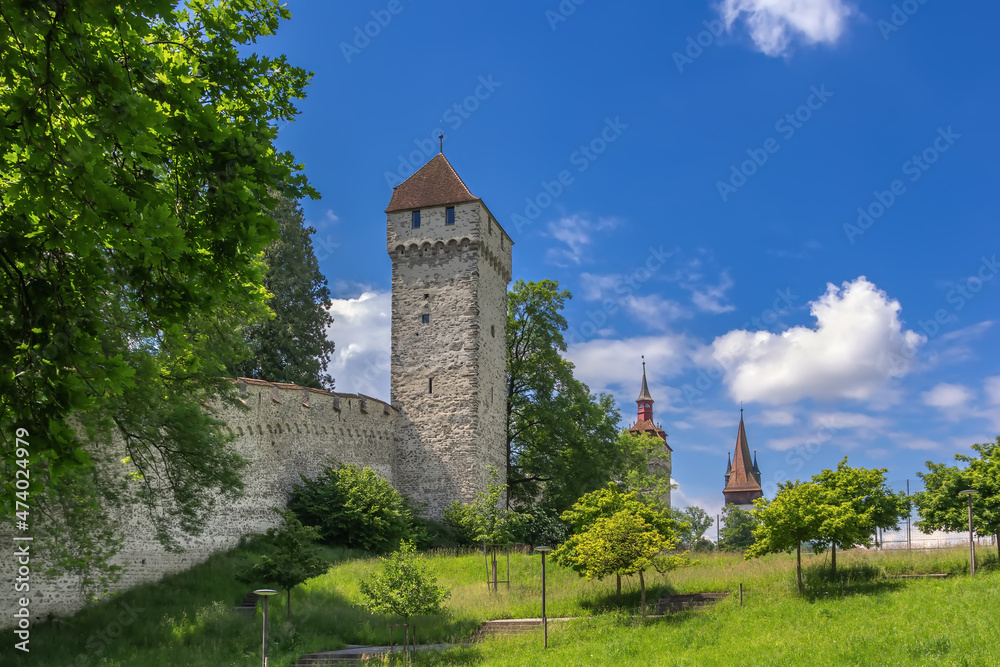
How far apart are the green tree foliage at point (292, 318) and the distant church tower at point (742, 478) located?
67.2m

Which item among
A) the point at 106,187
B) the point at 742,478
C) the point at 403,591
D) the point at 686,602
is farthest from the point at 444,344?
the point at 742,478

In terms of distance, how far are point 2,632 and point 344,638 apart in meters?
7.34

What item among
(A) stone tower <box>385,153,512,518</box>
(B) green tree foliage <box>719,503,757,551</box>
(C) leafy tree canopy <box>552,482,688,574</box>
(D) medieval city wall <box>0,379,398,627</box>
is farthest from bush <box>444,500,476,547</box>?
(B) green tree foliage <box>719,503,757,551</box>

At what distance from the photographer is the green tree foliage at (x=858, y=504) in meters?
20.8

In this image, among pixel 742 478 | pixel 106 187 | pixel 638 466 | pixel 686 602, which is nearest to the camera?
pixel 106 187

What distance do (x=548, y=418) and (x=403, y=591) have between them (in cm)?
1690

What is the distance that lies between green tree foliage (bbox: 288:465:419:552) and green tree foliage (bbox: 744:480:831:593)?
11.9 meters

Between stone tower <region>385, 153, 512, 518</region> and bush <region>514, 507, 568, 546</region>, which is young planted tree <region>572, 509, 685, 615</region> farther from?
stone tower <region>385, 153, 512, 518</region>

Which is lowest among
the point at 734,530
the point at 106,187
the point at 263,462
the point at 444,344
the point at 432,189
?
the point at 734,530

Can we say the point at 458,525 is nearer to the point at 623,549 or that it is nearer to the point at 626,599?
the point at 626,599

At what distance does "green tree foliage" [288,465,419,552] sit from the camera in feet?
88.2

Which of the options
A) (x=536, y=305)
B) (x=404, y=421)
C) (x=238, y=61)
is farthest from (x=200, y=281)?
(x=536, y=305)

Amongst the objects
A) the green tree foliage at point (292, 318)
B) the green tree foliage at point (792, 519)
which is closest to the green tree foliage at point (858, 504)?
the green tree foliage at point (792, 519)

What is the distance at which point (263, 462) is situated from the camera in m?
26.7
